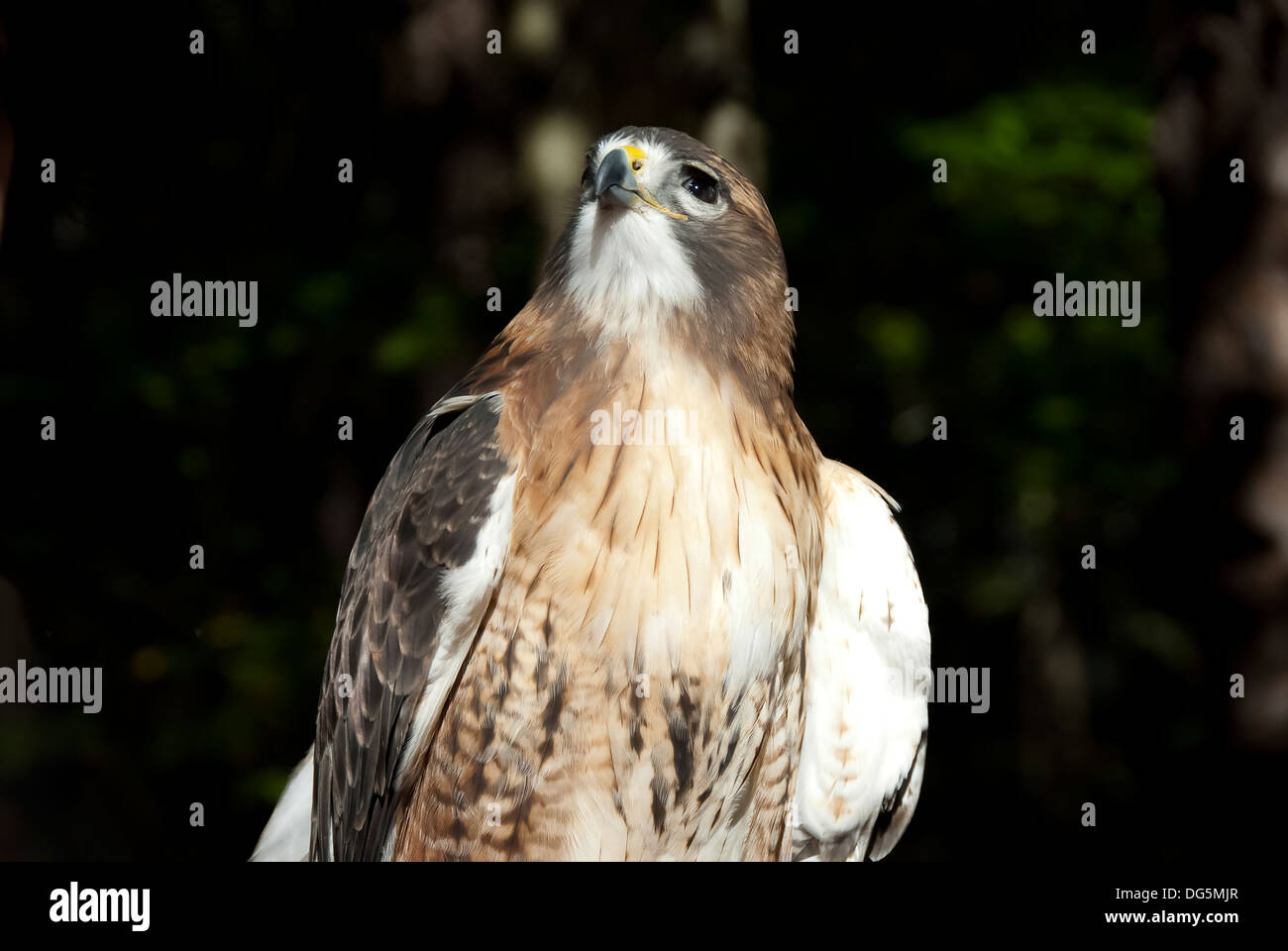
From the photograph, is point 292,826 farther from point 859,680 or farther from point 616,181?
point 616,181

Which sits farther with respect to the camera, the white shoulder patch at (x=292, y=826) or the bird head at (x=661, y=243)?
the white shoulder patch at (x=292, y=826)

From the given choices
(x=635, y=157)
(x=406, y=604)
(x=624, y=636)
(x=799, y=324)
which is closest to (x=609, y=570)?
(x=624, y=636)

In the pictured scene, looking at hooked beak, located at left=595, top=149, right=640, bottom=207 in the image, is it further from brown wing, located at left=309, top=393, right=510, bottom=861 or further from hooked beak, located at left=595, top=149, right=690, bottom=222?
brown wing, located at left=309, top=393, right=510, bottom=861

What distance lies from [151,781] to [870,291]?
361cm

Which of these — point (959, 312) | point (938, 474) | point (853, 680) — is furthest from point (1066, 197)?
point (853, 680)

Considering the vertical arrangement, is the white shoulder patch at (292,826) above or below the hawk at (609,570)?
below

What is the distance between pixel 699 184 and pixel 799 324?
257cm

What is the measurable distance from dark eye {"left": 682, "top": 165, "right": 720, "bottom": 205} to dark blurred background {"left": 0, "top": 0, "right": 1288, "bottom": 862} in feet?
1.32

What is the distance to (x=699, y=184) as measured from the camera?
7.22 ft

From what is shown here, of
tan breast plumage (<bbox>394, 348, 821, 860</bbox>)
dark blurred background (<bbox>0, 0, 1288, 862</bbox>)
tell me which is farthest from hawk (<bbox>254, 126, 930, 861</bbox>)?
dark blurred background (<bbox>0, 0, 1288, 862</bbox>)

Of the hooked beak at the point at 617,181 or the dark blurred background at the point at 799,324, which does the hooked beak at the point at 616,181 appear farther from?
the dark blurred background at the point at 799,324

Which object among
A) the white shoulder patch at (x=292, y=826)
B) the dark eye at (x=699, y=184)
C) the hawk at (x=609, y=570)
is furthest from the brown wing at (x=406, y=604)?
the dark eye at (x=699, y=184)

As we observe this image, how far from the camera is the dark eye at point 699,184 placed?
2174mm

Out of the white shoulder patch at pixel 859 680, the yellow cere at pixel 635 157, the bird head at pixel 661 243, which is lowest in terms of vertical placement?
the white shoulder patch at pixel 859 680
